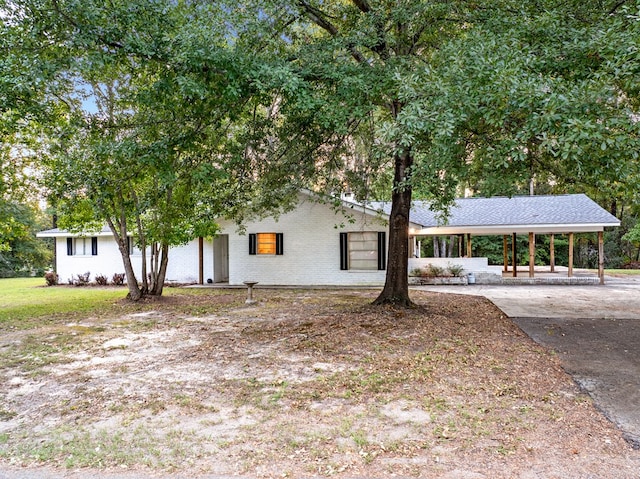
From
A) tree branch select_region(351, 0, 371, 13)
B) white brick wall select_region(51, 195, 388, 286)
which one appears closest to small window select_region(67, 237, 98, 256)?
white brick wall select_region(51, 195, 388, 286)

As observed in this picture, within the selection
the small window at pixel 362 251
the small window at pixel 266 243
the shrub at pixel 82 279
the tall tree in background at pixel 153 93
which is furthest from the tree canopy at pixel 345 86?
the shrub at pixel 82 279

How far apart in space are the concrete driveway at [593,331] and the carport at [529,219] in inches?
88.1

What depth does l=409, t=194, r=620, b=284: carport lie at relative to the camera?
15531 mm

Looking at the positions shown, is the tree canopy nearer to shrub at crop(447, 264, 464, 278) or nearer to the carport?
shrub at crop(447, 264, 464, 278)

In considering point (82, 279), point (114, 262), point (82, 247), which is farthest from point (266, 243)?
point (82, 247)

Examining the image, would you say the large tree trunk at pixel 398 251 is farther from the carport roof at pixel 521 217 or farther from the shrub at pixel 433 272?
the shrub at pixel 433 272

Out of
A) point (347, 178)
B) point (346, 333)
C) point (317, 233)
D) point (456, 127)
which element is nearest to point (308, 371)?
point (346, 333)

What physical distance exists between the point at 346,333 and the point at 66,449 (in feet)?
15.4

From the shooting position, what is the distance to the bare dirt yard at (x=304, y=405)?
10.1 feet

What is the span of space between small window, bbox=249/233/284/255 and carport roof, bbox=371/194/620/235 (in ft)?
13.3

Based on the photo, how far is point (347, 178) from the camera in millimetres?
10797

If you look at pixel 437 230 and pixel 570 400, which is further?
pixel 437 230

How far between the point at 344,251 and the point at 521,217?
7111 mm

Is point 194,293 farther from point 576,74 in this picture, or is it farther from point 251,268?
point 576,74
